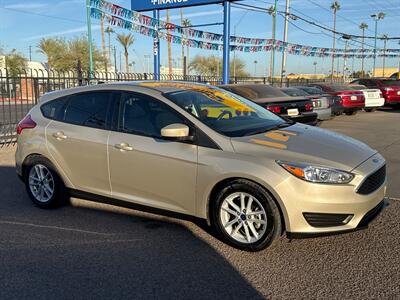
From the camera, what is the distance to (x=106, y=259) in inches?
154

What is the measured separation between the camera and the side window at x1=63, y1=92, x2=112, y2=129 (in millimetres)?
4906

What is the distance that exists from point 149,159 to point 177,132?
1.62 ft

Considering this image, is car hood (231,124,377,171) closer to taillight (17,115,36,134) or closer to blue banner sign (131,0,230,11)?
taillight (17,115,36,134)

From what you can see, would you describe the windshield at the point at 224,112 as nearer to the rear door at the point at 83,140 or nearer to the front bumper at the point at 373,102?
the rear door at the point at 83,140

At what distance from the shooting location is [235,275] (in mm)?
3590

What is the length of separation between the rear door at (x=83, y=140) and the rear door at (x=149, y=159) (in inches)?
6.8

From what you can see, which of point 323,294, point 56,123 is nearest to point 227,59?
point 56,123

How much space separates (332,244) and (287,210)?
0.78 meters

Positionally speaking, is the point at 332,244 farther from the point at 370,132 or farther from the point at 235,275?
the point at 370,132

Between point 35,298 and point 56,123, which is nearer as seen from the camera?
point 35,298

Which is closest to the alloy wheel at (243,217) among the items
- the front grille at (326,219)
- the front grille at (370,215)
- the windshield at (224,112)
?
the front grille at (326,219)

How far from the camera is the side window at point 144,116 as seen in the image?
446cm

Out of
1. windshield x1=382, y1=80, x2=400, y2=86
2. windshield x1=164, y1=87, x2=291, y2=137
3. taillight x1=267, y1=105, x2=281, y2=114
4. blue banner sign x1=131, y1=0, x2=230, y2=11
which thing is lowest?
taillight x1=267, y1=105, x2=281, y2=114

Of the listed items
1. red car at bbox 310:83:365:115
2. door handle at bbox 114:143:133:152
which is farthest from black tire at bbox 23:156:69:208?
red car at bbox 310:83:365:115
